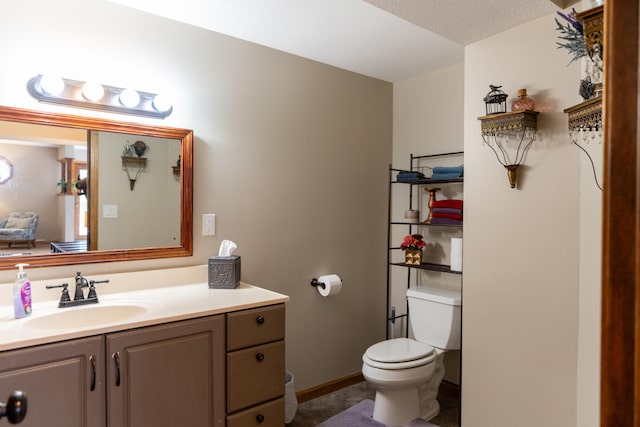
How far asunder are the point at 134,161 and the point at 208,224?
52 cm

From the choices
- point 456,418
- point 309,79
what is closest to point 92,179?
point 309,79

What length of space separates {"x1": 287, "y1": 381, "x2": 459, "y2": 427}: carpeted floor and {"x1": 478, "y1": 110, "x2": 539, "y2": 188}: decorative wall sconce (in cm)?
161

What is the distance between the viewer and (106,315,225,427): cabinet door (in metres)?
1.52

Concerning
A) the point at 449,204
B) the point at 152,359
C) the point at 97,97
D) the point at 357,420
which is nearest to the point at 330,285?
the point at 357,420

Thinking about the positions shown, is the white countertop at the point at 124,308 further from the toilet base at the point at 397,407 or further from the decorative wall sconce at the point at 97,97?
the toilet base at the point at 397,407

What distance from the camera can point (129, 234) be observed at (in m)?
2.12

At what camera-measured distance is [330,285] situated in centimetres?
278

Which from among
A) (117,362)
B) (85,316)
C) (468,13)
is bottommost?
(117,362)

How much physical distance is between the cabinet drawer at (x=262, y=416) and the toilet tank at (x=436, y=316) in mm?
1158

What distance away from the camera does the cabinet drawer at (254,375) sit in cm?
180

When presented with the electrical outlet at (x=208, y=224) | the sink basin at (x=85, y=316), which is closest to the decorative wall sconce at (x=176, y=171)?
the electrical outlet at (x=208, y=224)

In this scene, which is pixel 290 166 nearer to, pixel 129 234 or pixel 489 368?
pixel 129 234

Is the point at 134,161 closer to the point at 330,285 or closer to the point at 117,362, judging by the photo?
the point at 117,362

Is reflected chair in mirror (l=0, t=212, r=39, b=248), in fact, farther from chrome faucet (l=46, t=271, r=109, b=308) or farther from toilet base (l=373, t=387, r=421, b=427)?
toilet base (l=373, t=387, r=421, b=427)
